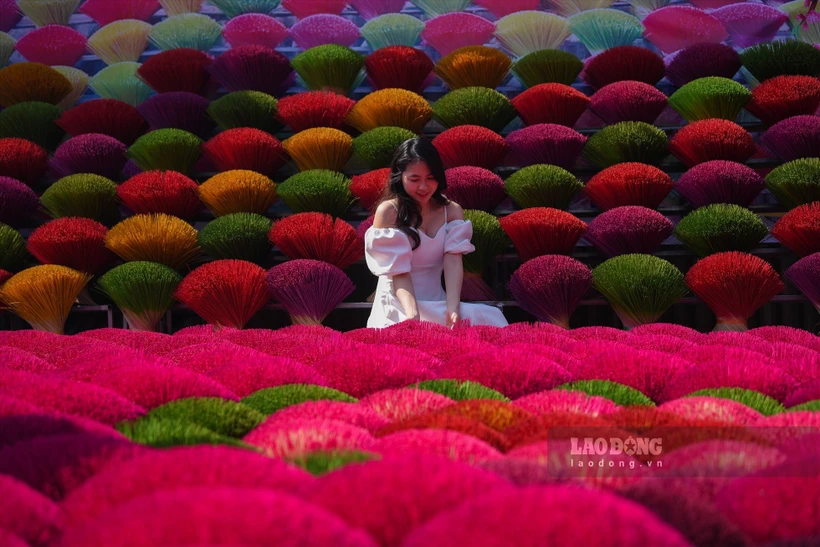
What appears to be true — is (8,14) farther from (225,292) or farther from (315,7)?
(225,292)

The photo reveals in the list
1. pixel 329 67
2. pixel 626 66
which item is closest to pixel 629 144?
pixel 626 66

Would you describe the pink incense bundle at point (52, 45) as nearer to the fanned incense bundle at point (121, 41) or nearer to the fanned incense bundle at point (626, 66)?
the fanned incense bundle at point (121, 41)

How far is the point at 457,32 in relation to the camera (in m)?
3.16

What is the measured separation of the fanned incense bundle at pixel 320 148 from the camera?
8.56ft

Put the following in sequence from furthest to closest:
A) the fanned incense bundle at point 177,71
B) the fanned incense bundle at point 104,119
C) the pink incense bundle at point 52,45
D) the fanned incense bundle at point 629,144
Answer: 1. the pink incense bundle at point 52,45
2. the fanned incense bundle at point 177,71
3. the fanned incense bundle at point 104,119
4. the fanned incense bundle at point 629,144

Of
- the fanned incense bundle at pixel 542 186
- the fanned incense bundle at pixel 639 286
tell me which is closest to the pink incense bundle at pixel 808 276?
the fanned incense bundle at pixel 639 286

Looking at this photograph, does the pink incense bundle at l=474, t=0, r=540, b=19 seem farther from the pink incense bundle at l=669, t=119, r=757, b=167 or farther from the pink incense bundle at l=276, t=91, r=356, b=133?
the pink incense bundle at l=669, t=119, r=757, b=167

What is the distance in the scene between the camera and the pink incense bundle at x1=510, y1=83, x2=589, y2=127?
269cm

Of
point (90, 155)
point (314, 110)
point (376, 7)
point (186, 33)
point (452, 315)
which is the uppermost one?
point (376, 7)

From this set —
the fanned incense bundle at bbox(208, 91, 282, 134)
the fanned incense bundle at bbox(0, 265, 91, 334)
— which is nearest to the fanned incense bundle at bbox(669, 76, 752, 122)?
the fanned incense bundle at bbox(208, 91, 282, 134)

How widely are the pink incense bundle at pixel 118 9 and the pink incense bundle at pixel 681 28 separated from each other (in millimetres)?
2144

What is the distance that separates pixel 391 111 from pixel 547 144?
0.55 metres

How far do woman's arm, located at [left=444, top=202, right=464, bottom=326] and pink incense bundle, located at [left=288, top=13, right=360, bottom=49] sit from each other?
1.20 metres

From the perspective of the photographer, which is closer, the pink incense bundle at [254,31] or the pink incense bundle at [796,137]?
the pink incense bundle at [796,137]
